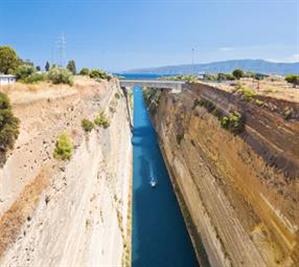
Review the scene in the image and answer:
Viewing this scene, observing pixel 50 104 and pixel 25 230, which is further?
pixel 50 104

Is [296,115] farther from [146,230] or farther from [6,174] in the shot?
[146,230]

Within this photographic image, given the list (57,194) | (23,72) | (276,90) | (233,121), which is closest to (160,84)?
(276,90)

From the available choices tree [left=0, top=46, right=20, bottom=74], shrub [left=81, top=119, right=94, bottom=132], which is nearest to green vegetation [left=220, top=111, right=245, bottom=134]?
shrub [left=81, top=119, right=94, bottom=132]

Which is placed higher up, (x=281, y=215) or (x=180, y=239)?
(x=281, y=215)

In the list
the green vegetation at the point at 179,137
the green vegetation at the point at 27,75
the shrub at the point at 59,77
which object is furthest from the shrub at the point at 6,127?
the green vegetation at the point at 179,137

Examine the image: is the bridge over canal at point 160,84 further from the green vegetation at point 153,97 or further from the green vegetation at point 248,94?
the green vegetation at point 248,94

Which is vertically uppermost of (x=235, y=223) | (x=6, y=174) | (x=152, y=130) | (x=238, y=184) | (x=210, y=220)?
(x=6, y=174)

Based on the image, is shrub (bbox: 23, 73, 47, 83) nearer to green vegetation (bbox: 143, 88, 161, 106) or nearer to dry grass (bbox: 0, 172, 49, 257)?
dry grass (bbox: 0, 172, 49, 257)

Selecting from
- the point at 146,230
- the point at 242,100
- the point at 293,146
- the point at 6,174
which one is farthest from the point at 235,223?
the point at 6,174
